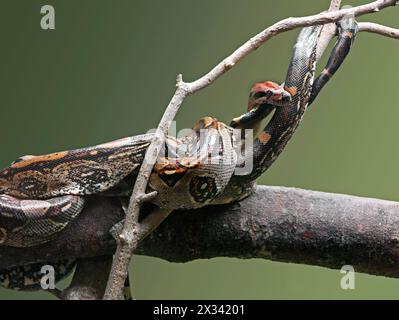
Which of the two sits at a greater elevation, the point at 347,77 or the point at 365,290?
the point at 347,77

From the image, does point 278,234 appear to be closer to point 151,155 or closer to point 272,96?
point 272,96

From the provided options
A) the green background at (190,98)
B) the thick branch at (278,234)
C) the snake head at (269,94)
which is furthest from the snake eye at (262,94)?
the green background at (190,98)

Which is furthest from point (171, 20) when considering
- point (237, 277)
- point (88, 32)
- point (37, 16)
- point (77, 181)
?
point (237, 277)

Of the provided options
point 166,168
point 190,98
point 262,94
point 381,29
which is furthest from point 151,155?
point 381,29

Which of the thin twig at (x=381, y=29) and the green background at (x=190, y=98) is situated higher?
the thin twig at (x=381, y=29)

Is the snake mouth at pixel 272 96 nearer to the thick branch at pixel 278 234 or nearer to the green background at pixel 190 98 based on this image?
the thick branch at pixel 278 234

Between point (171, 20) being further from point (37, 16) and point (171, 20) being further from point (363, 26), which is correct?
point (363, 26)

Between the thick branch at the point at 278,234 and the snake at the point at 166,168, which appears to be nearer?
the snake at the point at 166,168

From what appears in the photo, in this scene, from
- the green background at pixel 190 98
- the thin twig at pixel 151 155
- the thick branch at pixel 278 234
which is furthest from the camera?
the green background at pixel 190 98

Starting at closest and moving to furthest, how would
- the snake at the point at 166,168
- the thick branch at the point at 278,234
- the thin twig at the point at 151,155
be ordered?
1. the thin twig at the point at 151,155
2. the snake at the point at 166,168
3. the thick branch at the point at 278,234
